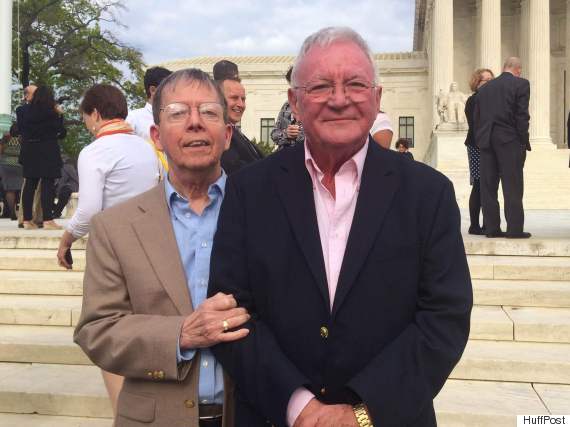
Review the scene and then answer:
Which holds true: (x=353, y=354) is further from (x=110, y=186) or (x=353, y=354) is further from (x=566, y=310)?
(x=566, y=310)

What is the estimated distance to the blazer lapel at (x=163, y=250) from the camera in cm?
242

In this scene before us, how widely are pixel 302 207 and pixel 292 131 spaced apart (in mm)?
3364

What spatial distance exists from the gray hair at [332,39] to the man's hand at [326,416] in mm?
1050

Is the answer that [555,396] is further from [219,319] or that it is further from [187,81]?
[187,81]

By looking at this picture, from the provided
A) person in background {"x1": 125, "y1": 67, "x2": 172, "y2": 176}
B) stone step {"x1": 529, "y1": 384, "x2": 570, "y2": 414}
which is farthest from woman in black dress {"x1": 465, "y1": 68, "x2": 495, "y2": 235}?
person in background {"x1": 125, "y1": 67, "x2": 172, "y2": 176}

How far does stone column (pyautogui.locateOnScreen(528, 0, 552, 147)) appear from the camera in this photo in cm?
3900

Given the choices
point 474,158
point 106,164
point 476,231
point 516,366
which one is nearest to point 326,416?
point 106,164

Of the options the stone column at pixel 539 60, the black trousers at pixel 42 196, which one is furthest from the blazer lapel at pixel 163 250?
the stone column at pixel 539 60

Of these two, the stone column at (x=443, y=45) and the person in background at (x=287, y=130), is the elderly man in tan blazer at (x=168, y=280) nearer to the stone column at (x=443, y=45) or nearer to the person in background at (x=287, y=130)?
the person in background at (x=287, y=130)

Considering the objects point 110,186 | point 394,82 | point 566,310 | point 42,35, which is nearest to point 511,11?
point 394,82

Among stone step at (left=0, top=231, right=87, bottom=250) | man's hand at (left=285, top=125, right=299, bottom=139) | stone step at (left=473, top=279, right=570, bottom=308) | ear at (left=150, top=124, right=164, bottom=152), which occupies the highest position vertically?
man's hand at (left=285, top=125, right=299, bottom=139)

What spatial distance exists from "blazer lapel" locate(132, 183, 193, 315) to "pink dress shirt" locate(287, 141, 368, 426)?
1.81 feet

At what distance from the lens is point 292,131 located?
554 cm

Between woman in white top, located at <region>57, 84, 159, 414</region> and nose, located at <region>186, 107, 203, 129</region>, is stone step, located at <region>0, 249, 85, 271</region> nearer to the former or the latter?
woman in white top, located at <region>57, 84, 159, 414</region>
